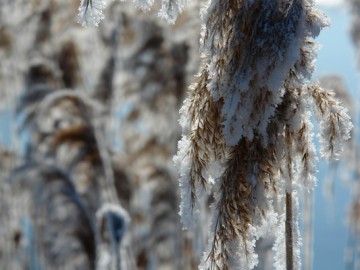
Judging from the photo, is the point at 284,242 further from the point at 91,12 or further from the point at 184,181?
the point at 91,12

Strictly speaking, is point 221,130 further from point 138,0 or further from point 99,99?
point 99,99

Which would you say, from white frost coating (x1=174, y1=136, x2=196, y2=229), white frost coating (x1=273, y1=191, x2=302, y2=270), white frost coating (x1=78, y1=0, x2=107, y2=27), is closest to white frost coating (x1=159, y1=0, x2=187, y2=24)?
white frost coating (x1=78, y1=0, x2=107, y2=27)

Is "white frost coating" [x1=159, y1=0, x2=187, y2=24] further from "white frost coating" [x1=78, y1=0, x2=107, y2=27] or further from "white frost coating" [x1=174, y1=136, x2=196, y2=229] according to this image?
"white frost coating" [x1=174, y1=136, x2=196, y2=229]

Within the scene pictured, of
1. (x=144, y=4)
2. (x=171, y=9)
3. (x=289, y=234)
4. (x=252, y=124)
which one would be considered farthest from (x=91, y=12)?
(x=289, y=234)

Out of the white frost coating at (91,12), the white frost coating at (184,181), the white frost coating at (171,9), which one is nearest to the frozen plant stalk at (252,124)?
the white frost coating at (184,181)

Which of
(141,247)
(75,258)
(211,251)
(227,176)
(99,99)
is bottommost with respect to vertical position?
(211,251)

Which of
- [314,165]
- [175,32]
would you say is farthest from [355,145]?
[314,165]
